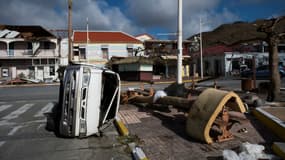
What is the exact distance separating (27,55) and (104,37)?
12747mm

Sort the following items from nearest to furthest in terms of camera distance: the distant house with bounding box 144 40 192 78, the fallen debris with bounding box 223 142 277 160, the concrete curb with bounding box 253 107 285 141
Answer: the fallen debris with bounding box 223 142 277 160
the concrete curb with bounding box 253 107 285 141
the distant house with bounding box 144 40 192 78

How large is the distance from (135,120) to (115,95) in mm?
1468

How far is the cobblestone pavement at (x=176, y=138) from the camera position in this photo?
565 cm

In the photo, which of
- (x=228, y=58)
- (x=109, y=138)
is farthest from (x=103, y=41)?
(x=109, y=138)

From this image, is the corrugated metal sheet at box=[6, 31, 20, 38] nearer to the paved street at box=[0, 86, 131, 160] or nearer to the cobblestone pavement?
the paved street at box=[0, 86, 131, 160]

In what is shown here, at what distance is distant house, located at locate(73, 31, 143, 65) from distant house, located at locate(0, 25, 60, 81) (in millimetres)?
3758

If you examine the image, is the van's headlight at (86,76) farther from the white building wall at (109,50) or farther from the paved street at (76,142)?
the white building wall at (109,50)

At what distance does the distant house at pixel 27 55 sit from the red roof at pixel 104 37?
4235mm

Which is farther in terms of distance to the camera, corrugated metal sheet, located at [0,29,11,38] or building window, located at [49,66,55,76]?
building window, located at [49,66,55,76]

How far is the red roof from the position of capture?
46.3 metres

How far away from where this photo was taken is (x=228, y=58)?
145 feet

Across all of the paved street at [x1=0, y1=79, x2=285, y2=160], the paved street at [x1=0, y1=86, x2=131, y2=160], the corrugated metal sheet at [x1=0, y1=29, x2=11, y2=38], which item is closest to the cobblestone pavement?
the paved street at [x1=0, y1=79, x2=285, y2=160]

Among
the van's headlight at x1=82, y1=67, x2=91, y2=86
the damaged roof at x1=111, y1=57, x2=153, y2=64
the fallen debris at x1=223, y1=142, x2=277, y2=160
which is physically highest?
the damaged roof at x1=111, y1=57, x2=153, y2=64

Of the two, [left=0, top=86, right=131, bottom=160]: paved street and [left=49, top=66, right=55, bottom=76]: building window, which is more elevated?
[left=49, top=66, right=55, bottom=76]: building window
